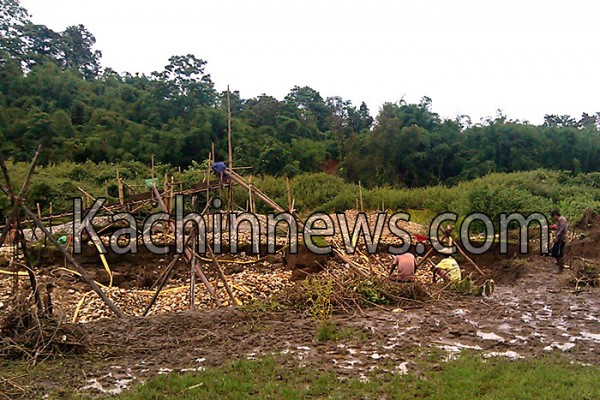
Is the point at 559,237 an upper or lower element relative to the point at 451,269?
upper

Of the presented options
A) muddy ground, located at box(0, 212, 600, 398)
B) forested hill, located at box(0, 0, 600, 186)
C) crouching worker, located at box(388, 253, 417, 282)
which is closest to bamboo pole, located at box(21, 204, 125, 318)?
muddy ground, located at box(0, 212, 600, 398)

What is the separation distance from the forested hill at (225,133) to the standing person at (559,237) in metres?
17.4

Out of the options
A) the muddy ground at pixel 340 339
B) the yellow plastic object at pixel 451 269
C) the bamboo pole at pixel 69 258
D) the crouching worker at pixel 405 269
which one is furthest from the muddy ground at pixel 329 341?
the yellow plastic object at pixel 451 269

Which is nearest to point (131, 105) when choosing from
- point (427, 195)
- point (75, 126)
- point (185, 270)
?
point (75, 126)

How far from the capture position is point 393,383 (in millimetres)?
4617

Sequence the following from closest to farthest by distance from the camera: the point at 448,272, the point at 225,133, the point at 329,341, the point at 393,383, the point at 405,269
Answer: the point at 393,383 → the point at 329,341 → the point at 405,269 → the point at 448,272 → the point at 225,133

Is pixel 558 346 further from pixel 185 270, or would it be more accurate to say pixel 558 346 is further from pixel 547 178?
pixel 547 178

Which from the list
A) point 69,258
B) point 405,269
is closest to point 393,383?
point 405,269

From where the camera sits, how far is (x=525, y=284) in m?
9.66

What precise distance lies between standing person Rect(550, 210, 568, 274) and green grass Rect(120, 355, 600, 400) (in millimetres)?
6083

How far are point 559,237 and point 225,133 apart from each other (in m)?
21.9

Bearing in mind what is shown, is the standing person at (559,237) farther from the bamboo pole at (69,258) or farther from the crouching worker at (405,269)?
the bamboo pole at (69,258)

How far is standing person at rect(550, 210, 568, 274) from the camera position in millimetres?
10438

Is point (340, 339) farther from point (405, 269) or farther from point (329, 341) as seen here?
point (405, 269)
